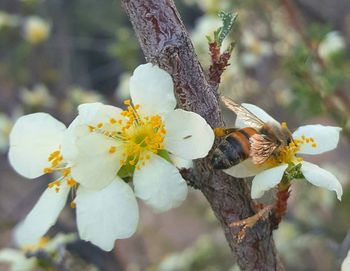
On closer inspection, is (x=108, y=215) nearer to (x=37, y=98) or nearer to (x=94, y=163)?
(x=94, y=163)

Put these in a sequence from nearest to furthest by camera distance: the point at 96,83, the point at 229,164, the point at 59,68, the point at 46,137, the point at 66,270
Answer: the point at 229,164 → the point at 46,137 → the point at 66,270 → the point at 59,68 → the point at 96,83

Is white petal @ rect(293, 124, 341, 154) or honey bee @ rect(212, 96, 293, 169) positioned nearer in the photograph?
honey bee @ rect(212, 96, 293, 169)

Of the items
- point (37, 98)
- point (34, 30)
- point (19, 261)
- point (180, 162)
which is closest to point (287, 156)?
point (180, 162)

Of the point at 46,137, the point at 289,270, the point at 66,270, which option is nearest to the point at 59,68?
the point at 289,270

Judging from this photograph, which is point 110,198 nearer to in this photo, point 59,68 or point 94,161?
point 94,161

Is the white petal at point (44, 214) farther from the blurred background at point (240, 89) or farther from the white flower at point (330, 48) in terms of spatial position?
the white flower at point (330, 48)

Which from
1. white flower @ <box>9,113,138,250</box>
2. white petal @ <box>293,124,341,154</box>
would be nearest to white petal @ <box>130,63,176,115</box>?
white flower @ <box>9,113,138,250</box>

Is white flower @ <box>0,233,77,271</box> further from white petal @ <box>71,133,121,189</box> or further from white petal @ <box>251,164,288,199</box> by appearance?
white petal @ <box>251,164,288,199</box>

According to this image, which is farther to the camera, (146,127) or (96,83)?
(96,83)
